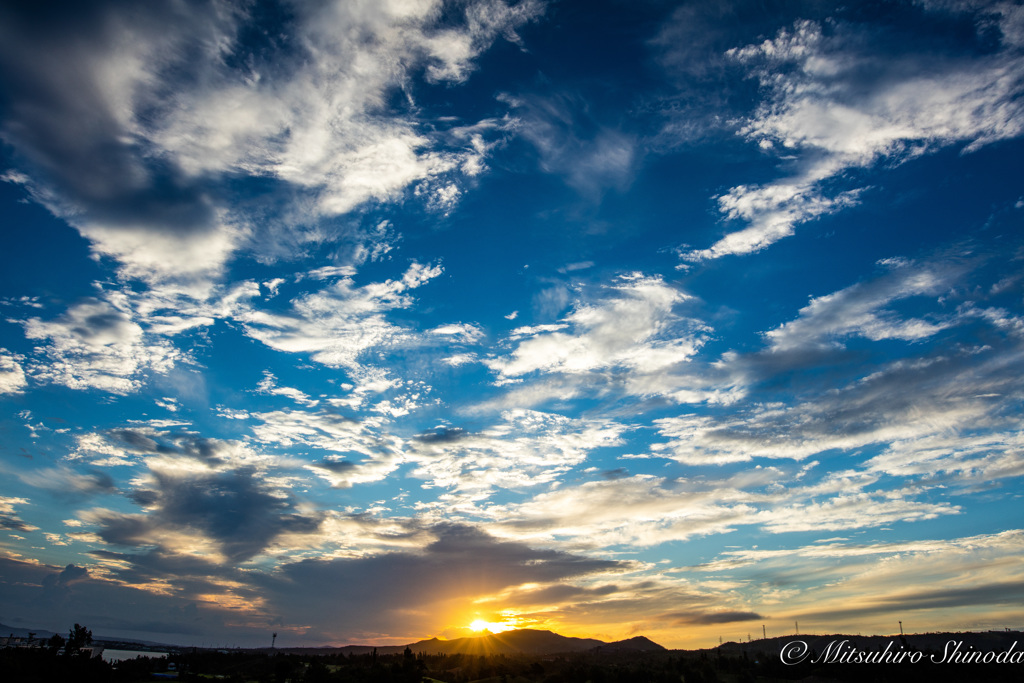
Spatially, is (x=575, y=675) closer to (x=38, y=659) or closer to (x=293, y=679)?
(x=293, y=679)

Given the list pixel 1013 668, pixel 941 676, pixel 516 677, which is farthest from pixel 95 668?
pixel 1013 668

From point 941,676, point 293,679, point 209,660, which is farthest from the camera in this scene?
point 209,660

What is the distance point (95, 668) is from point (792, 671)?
405 feet

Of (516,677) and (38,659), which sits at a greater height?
(38,659)

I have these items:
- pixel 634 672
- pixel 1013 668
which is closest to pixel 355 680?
pixel 634 672

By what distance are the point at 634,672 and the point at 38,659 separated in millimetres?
92487

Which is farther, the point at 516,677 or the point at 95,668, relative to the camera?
the point at 516,677

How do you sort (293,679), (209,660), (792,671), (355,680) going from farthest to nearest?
(209,660) < (792,671) < (293,679) < (355,680)

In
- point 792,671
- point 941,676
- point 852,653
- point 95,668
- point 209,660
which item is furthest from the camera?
point 209,660

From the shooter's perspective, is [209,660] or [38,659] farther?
[209,660]

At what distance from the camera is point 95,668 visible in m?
71.9

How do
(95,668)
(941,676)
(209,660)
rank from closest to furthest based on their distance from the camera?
(95,668) → (941,676) → (209,660)

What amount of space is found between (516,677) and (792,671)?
59159mm

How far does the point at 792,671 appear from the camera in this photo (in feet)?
367
